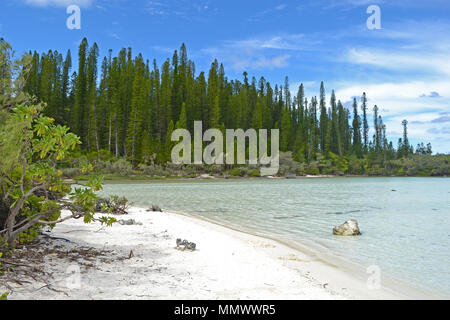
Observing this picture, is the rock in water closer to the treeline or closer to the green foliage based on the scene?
the green foliage

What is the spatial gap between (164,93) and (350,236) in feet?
217

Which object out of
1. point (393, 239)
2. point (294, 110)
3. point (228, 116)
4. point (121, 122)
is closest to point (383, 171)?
point (294, 110)

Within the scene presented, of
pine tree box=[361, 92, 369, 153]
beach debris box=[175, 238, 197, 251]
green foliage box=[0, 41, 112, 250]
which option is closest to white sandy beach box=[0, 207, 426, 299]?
beach debris box=[175, 238, 197, 251]

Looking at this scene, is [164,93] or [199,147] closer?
[199,147]

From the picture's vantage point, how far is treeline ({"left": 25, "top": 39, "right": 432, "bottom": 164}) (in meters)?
60.1

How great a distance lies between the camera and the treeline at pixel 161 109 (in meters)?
60.1

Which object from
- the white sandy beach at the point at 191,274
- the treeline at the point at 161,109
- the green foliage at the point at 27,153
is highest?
the treeline at the point at 161,109

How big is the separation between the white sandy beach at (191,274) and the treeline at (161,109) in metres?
49.1

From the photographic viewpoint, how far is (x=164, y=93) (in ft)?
233

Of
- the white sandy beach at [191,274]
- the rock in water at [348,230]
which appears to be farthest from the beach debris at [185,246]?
the rock in water at [348,230]

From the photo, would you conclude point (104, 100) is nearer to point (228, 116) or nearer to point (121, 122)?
point (121, 122)

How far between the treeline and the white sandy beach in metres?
49.1

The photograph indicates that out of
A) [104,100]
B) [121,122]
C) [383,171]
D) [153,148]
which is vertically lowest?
[383,171]

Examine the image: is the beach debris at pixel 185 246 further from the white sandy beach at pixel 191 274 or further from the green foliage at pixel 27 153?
the green foliage at pixel 27 153
